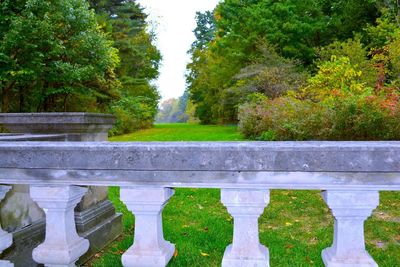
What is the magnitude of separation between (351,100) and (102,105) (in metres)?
17.0

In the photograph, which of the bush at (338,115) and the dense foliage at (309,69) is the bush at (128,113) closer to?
the dense foliage at (309,69)

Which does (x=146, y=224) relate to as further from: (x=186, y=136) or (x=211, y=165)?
(x=186, y=136)

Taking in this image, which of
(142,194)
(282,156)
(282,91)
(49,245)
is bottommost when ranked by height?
(49,245)

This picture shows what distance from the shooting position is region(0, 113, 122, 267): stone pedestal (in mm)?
2555

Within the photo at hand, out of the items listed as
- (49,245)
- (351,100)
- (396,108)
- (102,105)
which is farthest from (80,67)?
(49,245)

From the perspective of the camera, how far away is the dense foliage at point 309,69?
37.7 ft

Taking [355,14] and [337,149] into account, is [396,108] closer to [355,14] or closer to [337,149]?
[337,149]

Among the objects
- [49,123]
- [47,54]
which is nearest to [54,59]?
[47,54]

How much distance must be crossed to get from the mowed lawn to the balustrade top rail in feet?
6.72

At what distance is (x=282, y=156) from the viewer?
4.93 ft

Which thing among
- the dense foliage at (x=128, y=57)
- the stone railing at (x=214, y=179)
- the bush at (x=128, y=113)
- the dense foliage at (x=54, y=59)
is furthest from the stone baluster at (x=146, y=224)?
the dense foliage at (x=128, y=57)

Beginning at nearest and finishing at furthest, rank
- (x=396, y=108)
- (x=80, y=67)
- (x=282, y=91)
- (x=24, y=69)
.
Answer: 1. (x=396, y=108)
2. (x=24, y=69)
3. (x=80, y=67)
4. (x=282, y=91)

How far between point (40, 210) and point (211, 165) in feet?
6.37

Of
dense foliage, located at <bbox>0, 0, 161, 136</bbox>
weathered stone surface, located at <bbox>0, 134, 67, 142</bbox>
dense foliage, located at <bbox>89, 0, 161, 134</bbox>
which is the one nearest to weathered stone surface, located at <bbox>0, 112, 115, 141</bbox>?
weathered stone surface, located at <bbox>0, 134, 67, 142</bbox>
